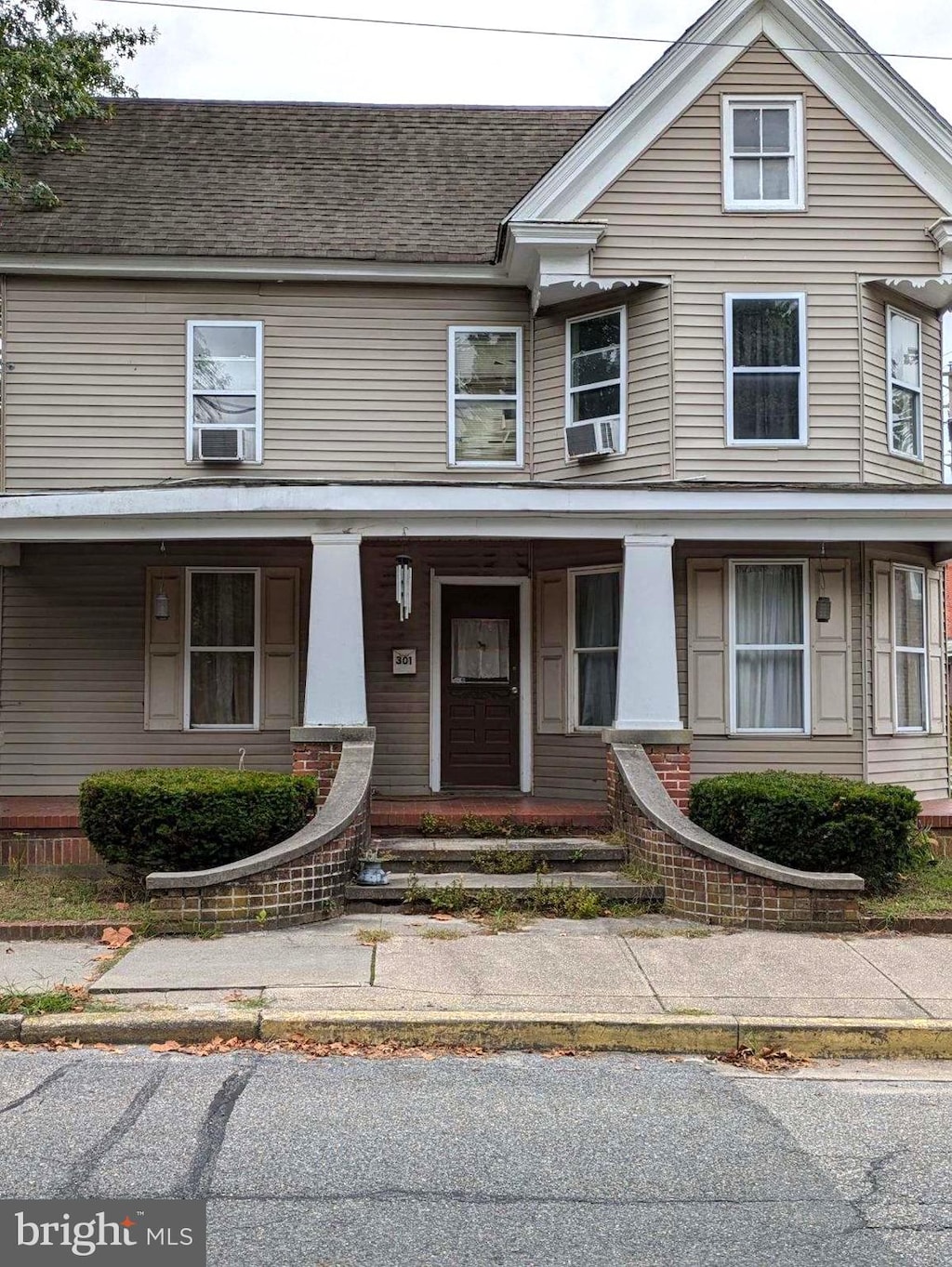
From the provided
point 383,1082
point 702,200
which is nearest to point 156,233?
point 702,200

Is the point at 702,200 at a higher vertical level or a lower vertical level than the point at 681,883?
higher

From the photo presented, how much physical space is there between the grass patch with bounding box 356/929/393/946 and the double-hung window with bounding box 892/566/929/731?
6.64m

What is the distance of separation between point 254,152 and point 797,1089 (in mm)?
12577

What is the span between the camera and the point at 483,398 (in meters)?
12.8

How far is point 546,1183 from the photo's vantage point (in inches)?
172

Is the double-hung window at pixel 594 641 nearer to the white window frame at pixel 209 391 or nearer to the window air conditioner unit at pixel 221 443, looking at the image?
the white window frame at pixel 209 391

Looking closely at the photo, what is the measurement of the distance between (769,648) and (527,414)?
3.73 m

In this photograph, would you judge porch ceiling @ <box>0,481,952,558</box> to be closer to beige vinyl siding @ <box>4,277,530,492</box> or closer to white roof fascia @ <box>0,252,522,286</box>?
beige vinyl siding @ <box>4,277,530,492</box>

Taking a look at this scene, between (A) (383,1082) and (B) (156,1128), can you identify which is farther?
(A) (383,1082)

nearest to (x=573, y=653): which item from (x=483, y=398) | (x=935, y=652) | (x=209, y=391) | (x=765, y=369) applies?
(x=483, y=398)

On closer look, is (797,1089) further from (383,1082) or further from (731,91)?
(731,91)

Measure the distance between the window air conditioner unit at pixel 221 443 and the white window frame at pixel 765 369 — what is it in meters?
5.24

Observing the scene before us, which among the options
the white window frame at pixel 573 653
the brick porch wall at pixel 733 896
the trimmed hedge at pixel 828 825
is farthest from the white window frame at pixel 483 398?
the brick porch wall at pixel 733 896

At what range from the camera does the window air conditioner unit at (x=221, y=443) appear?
40.7 feet
